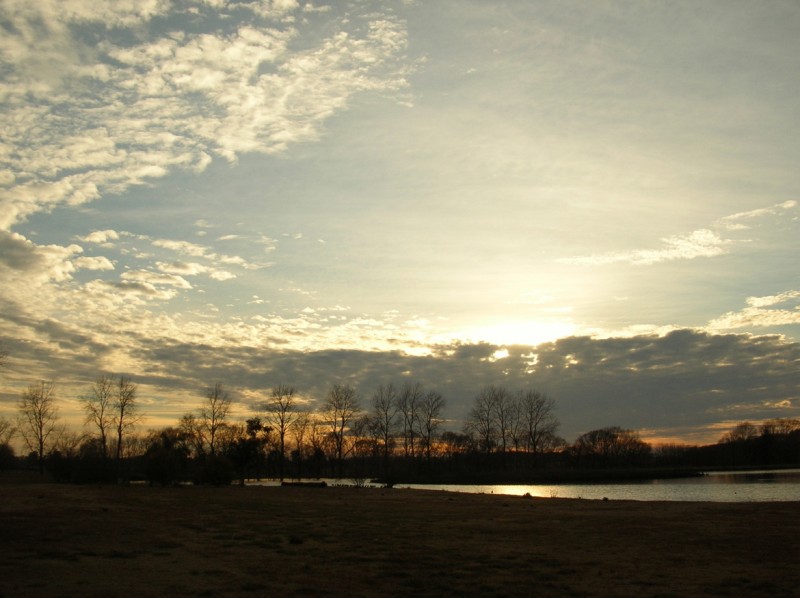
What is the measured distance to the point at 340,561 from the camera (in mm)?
16203

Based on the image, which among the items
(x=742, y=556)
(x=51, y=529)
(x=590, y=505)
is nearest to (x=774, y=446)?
(x=590, y=505)

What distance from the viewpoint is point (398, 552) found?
693 inches

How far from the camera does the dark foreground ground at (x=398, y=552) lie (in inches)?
506

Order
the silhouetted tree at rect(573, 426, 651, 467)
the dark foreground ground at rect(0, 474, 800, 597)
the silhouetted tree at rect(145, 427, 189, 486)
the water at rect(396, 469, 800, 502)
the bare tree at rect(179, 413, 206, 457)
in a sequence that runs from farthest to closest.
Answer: the silhouetted tree at rect(573, 426, 651, 467) → the bare tree at rect(179, 413, 206, 457) → the silhouetted tree at rect(145, 427, 189, 486) → the water at rect(396, 469, 800, 502) → the dark foreground ground at rect(0, 474, 800, 597)

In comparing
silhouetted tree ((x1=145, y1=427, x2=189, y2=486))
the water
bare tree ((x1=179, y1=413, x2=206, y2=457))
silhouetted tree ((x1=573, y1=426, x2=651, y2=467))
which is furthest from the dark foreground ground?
silhouetted tree ((x1=573, y1=426, x2=651, y2=467))

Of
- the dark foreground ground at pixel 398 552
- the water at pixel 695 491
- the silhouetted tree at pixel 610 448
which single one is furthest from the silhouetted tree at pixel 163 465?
the silhouetted tree at pixel 610 448

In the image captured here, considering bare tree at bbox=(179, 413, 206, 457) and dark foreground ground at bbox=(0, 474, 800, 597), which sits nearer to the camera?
dark foreground ground at bbox=(0, 474, 800, 597)

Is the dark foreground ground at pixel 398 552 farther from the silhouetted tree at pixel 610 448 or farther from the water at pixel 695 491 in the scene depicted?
the silhouetted tree at pixel 610 448

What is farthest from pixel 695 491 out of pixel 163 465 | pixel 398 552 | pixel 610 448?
pixel 610 448

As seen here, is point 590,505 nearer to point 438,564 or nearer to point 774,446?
point 438,564

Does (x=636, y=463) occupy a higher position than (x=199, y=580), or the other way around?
(x=199, y=580)

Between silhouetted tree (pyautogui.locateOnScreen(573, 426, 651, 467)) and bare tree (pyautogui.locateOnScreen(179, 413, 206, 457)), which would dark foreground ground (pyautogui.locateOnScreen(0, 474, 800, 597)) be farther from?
silhouetted tree (pyautogui.locateOnScreen(573, 426, 651, 467))

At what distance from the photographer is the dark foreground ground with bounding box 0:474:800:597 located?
12.8 m

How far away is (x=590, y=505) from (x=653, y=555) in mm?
A: 16974
